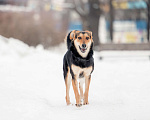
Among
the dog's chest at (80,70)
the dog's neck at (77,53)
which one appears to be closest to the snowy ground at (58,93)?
the dog's chest at (80,70)

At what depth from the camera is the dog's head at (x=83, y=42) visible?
6.00 meters

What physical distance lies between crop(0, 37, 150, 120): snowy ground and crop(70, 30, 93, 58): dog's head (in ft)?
3.75

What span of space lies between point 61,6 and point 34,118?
91.1ft

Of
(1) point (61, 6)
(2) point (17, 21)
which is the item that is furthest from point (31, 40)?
(1) point (61, 6)

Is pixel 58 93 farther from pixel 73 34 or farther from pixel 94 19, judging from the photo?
pixel 94 19

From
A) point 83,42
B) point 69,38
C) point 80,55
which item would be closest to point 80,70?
point 80,55

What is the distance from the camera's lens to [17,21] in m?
21.5

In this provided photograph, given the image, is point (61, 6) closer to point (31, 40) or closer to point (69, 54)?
point (31, 40)

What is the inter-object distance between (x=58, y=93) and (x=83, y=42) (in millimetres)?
3277

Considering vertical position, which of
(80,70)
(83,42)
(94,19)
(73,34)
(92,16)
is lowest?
(80,70)

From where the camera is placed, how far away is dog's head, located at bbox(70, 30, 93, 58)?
19.7ft

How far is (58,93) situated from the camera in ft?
29.3

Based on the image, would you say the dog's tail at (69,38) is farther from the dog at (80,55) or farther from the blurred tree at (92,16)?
the blurred tree at (92,16)

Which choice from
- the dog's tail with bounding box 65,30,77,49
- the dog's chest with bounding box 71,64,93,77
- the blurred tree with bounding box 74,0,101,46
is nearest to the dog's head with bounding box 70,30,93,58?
the dog's tail with bounding box 65,30,77,49
